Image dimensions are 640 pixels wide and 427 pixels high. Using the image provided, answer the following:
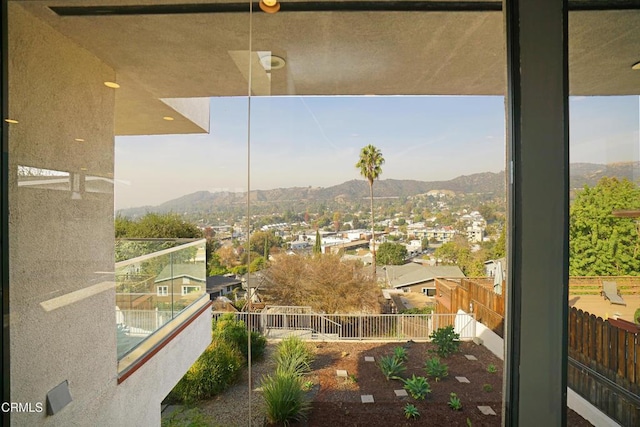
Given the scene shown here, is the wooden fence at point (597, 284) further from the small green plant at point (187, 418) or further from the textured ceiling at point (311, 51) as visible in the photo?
the small green plant at point (187, 418)

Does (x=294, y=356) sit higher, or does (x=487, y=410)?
(x=294, y=356)

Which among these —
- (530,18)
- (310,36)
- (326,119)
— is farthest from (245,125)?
(530,18)

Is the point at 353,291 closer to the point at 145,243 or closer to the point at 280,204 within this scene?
the point at 280,204

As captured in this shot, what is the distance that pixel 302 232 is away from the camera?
67.7 inches

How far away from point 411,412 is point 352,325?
510 millimetres

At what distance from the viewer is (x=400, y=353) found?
1.69 meters

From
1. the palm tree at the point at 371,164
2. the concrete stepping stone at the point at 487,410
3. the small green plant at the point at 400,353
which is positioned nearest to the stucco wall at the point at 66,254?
the small green plant at the point at 400,353

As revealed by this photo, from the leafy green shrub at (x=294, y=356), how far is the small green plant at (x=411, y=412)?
54 centimetres

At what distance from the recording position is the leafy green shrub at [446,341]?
5.50 feet

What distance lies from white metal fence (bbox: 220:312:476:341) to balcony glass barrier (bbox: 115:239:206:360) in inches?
11.8

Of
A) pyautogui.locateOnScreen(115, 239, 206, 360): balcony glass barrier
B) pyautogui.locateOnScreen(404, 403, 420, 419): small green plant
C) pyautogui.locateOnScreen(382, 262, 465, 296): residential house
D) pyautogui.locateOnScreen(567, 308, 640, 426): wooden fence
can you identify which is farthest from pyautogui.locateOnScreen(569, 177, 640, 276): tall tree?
pyautogui.locateOnScreen(115, 239, 206, 360): balcony glass barrier

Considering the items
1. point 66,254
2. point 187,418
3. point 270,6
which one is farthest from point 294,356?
point 270,6

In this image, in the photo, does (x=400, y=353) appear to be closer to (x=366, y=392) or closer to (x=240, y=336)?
(x=366, y=392)

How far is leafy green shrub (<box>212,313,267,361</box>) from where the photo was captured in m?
1.68
